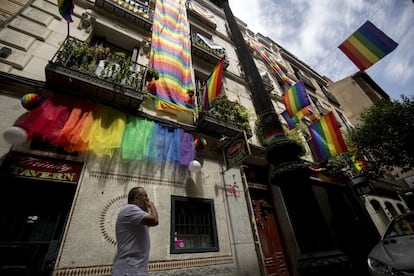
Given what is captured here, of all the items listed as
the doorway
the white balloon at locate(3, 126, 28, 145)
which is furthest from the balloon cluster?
the white balloon at locate(3, 126, 28, 145)

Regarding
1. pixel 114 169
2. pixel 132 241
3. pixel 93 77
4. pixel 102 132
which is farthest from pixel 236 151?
pixel 93 77

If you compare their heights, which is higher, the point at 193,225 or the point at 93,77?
the point at 93,77

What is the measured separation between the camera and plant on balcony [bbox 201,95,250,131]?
24.3 feet

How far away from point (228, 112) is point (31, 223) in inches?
256

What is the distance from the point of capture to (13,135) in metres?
3.58

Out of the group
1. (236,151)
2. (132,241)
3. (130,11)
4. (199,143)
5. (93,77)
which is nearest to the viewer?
(132,241)

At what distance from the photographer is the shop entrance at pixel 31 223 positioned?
11.4ft

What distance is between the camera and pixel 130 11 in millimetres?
8031

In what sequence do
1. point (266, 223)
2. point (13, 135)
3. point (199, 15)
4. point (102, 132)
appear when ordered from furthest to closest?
point (199, 15), point (266, 223), point (102, 132), point (13, 135)

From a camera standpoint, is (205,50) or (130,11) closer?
(130,11)

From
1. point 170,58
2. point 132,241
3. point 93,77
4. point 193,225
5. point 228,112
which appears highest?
point 170,58

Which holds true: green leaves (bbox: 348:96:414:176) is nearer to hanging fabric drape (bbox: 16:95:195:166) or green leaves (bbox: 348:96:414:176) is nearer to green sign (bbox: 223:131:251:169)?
green sign (bbox: 223:131:251:169)

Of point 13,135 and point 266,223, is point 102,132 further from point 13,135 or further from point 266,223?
point 266,223

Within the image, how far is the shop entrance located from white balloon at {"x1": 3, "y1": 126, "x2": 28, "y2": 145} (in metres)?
0.82
